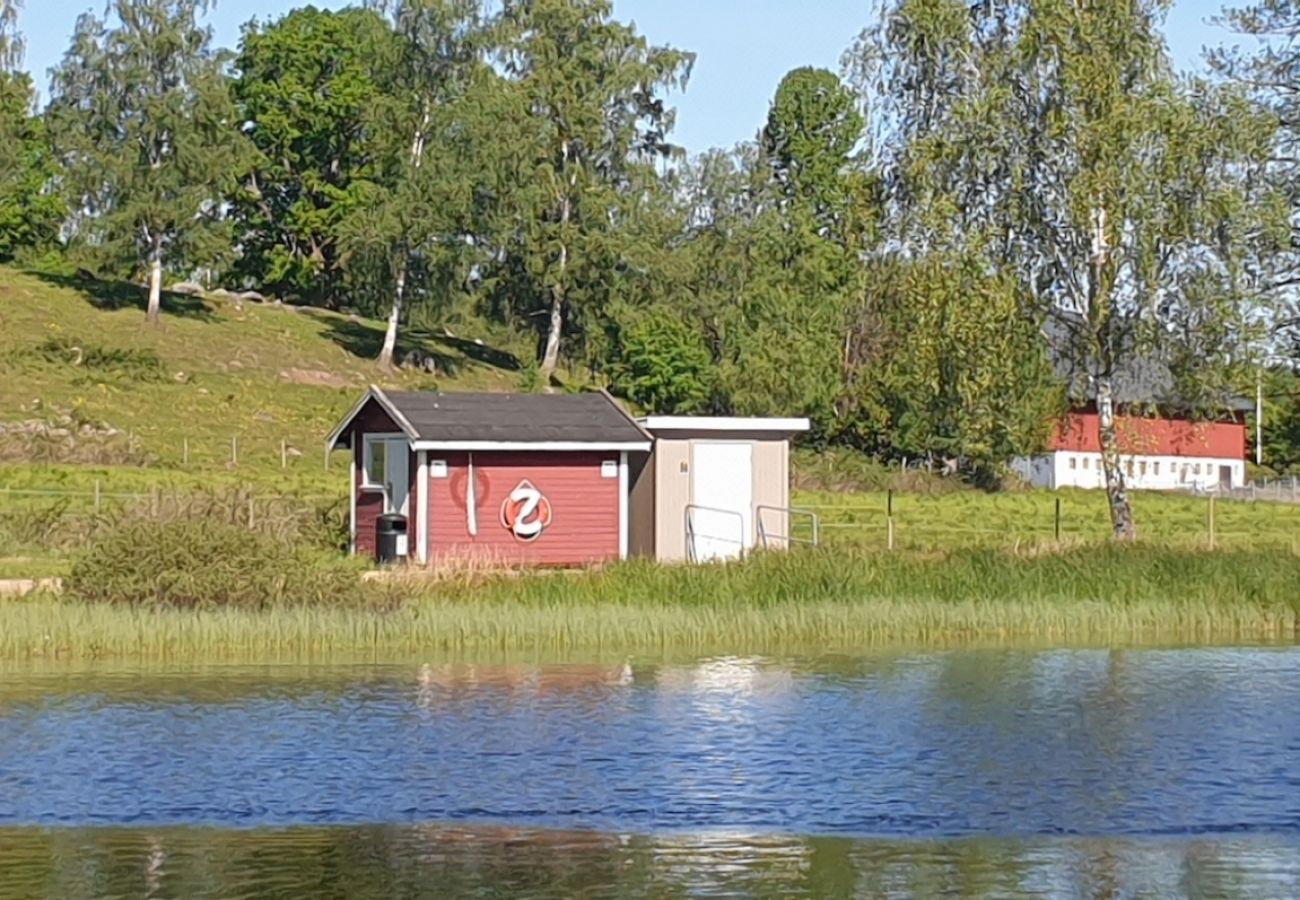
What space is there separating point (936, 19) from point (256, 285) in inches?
2329

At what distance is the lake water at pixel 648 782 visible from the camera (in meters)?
12.7

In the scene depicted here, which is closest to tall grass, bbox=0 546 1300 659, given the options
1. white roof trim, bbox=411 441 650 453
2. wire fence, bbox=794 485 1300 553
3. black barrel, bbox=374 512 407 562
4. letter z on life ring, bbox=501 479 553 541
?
wire fence, bbox=794 485 1300 553

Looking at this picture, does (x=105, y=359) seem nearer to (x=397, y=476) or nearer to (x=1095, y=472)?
(x=397, y=476)

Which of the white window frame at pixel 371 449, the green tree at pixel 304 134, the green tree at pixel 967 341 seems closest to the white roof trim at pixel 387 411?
the white window frame at pixel 371 449

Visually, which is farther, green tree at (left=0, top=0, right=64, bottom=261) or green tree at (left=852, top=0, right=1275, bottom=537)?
green tree at (left=0, top=0, right=64, bottom=261)

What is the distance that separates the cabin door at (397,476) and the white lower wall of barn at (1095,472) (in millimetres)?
39098

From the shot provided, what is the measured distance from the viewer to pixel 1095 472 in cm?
7550

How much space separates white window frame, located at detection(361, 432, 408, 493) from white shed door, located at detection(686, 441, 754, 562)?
206 inches

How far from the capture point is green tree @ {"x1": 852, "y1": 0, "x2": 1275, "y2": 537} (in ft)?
116

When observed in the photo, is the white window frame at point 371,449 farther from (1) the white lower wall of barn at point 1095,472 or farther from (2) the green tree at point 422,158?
(1) the white lower wall of barn at point 1095,472

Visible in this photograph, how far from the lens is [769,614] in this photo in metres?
26.0

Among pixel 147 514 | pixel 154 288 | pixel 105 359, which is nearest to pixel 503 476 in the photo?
pixel 147 514

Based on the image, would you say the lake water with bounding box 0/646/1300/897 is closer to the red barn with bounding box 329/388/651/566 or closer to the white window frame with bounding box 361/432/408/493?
the red barn with bounding box 329/388/651/566

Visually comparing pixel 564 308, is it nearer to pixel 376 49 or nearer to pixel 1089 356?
pixel 376 49
